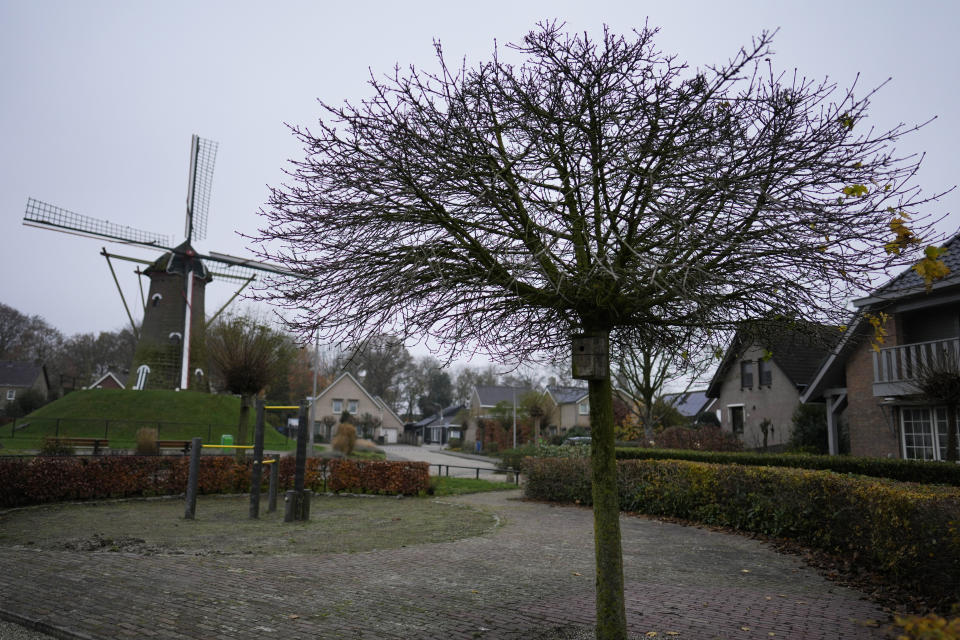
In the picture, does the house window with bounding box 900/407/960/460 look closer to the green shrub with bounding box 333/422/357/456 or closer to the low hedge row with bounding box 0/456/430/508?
the low hedge row with bounding box 0/456/430/508

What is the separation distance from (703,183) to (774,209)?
22.3 inches

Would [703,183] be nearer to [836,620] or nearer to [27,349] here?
[836,620]

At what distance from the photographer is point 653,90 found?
5.00 metres

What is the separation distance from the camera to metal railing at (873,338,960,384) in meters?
15.5

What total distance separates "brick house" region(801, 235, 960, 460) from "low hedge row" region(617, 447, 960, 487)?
3439 mm

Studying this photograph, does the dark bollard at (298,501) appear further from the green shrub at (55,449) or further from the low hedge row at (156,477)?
the green shrub at (55,449)

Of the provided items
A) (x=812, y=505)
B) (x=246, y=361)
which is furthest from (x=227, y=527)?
(x=246, y=361)

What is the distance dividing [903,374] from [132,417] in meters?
39.7

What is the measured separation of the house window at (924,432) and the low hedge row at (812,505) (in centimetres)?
829

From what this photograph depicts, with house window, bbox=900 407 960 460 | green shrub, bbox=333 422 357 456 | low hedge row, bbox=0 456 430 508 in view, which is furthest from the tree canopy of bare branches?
green shrub, bbox=333 422 357 456

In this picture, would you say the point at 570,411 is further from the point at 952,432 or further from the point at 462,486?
the point at 952,432

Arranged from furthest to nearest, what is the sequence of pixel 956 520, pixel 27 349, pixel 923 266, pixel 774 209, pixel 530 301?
pixel 27 349 → pixel 956 520 → pixel 530 301 → pixel 774 209 → pixel 923 266

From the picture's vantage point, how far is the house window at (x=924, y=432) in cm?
1752

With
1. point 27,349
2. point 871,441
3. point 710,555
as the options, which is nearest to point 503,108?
point 710,555
